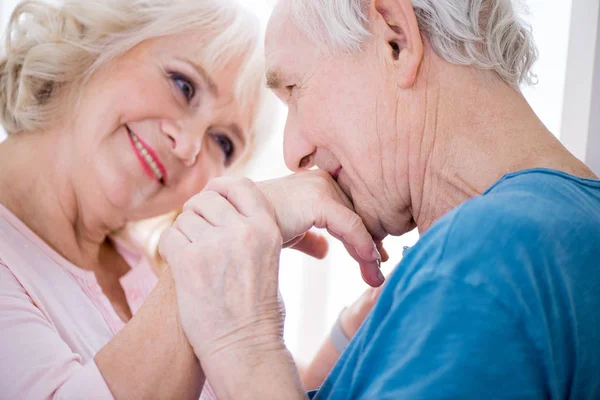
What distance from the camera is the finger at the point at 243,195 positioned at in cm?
104

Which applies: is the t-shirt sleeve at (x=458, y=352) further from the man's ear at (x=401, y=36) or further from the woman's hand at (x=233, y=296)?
the man's ear at (x=401, y=36)

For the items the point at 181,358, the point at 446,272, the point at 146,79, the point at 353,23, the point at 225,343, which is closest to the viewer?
the point at 446,272

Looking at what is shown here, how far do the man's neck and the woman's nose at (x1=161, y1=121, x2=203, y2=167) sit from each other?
2.43 ft

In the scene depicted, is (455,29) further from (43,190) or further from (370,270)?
(43,190)

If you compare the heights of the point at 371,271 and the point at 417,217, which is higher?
the point at 417,217

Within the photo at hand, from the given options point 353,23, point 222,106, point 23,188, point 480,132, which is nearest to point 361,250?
point 480,132

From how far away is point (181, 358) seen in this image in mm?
1016

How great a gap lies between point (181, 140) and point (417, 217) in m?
0.75

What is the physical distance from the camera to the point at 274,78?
1247mm

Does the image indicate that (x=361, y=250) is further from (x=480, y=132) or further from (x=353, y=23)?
(x=353, y=23)

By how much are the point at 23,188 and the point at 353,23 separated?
950 mm

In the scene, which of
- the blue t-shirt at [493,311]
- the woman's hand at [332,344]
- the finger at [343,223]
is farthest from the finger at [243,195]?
the woman's hand at [332,344]

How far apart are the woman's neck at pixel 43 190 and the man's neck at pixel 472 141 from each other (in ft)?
3.16

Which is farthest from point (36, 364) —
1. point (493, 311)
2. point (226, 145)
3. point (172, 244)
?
point (226, 145)
